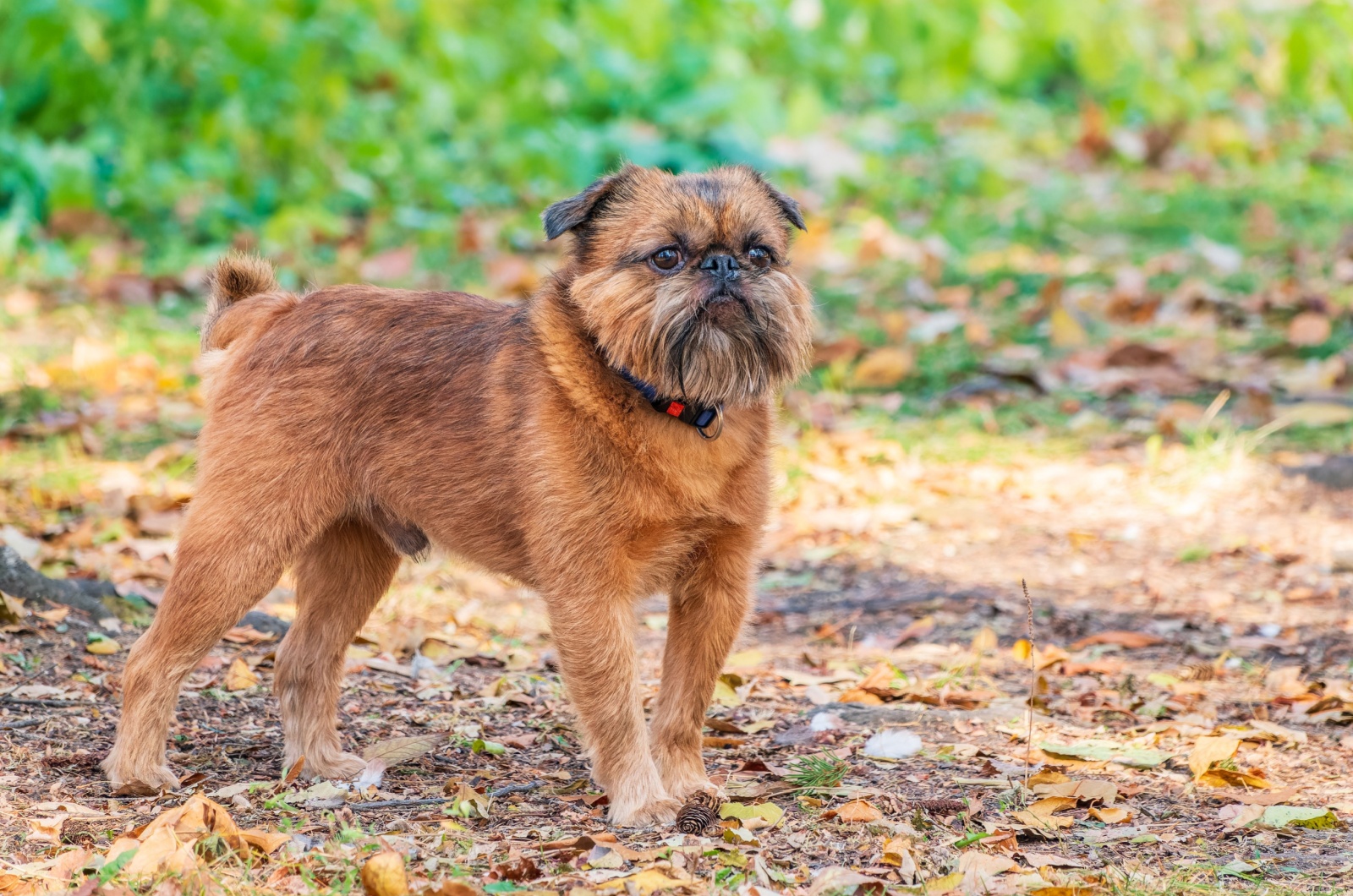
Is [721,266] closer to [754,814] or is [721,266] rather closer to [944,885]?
[754,814]

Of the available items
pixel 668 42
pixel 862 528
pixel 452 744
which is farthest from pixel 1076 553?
pixel 668 42

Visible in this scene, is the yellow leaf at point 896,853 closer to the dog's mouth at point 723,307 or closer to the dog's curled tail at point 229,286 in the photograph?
the dog's mouth at point 723,307

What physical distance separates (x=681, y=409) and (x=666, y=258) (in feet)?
1.30

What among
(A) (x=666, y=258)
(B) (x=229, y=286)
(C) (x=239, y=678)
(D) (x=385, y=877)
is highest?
(A) (x=666, y=258)

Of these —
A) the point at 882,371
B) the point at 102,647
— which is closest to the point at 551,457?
the point at 102,647

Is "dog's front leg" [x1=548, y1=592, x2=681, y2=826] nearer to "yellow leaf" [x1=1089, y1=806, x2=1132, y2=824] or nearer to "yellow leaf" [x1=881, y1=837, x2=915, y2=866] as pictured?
"yellow leaf" [x1=881, y1=837, x2=915, y2=866]

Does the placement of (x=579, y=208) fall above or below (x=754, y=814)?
above

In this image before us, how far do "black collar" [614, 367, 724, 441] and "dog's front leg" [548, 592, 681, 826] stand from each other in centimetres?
50

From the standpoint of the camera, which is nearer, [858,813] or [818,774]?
[858,813]

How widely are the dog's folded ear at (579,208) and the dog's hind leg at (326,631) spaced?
45.5 inches

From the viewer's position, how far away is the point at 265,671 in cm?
508

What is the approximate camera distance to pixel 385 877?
10.0ft

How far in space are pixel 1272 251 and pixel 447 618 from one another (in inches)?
264

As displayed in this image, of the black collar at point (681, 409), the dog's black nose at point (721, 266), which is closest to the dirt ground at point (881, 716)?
the black collar at point (681, 409)
